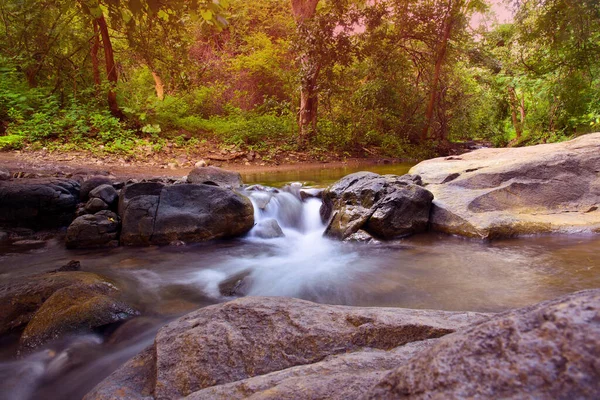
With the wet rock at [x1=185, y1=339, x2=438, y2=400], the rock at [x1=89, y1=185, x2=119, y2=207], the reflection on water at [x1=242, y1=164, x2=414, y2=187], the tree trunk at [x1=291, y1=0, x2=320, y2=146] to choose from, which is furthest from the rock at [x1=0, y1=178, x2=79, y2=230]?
the tree trunk at [x1=291, y1=0, x2=320, y2=146]

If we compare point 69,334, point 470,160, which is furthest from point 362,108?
point 69,334

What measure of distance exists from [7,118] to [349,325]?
12.9 metres

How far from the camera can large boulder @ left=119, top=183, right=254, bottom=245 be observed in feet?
18.4

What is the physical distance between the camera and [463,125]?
18.1 m

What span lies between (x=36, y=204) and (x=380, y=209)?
215 inches

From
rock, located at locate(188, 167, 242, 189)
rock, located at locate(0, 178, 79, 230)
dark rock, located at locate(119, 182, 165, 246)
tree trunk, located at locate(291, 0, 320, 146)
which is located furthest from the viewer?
tree trunk, located at locate(291, 0, 320, 146)

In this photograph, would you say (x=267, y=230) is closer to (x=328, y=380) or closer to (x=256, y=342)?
(x=256, y=342)

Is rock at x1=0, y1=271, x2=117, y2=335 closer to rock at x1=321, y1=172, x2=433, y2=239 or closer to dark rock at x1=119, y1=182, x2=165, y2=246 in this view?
dark rock at x1=119, y1=182, x2=165, y2=246

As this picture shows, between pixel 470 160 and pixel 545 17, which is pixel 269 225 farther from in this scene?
pixel 545 17

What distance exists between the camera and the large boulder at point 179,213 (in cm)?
561

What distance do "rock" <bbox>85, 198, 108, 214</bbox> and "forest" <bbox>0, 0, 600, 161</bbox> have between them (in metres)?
3.17

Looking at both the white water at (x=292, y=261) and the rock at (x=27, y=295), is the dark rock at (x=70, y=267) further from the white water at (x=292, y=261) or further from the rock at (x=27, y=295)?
the white water at (x=292, y=261)

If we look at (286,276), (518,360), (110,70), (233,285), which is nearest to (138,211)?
(233,285)

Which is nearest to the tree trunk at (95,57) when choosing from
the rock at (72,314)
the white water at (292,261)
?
the white water at (292,261)
